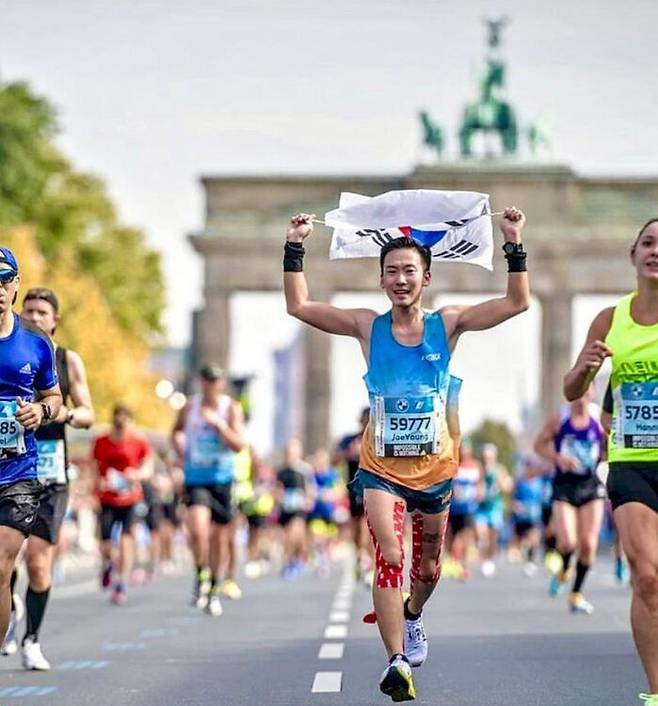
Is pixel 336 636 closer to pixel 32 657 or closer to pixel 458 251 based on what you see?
pixel 32 657

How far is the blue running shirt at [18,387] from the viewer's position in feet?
34.2

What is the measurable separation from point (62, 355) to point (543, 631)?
5.05 m

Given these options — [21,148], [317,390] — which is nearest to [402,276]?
[21,148]

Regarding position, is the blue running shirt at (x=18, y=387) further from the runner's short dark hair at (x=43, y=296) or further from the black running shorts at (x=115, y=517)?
the black running shorts at (x=115, y=517)

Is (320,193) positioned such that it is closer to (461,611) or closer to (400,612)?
(461,611)

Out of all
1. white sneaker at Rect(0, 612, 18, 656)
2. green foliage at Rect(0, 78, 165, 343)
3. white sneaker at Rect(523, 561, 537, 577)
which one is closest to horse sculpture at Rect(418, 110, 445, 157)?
green foliage at Rect(0, 78, 165, 343)

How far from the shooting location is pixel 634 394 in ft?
34.0

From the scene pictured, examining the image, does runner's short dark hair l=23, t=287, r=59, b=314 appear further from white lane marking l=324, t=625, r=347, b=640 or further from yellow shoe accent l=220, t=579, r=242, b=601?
yellow shoe accent l=220, t=579, r=242, b=601

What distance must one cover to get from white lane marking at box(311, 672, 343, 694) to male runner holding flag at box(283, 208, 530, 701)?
1458 millimetres

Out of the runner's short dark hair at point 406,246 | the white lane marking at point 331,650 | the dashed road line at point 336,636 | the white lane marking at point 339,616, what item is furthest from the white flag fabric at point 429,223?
the white lane marking at point 339,616

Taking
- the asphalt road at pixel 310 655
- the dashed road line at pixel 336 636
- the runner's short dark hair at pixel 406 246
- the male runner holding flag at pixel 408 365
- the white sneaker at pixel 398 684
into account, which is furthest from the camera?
the dashed road line at pixel 336 636

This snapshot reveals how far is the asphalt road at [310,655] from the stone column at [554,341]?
53.0 m

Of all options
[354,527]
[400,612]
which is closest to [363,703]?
[400,612]

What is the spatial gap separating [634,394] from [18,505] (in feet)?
9.11
